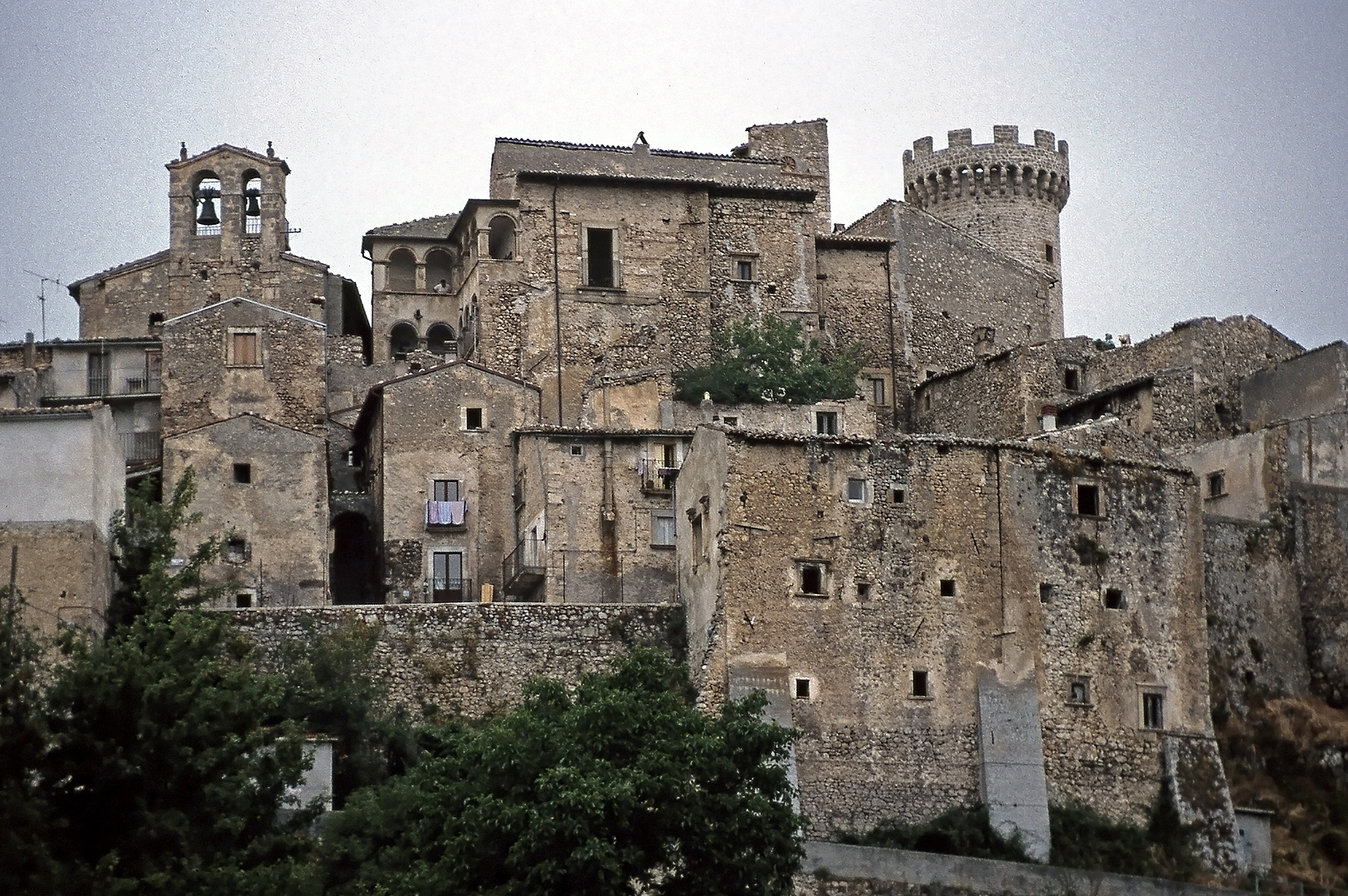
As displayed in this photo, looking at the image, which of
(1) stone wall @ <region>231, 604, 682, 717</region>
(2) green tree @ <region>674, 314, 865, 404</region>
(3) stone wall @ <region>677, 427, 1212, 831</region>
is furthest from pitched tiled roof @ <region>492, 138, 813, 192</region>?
(1) stone wall @ <region>231, 604, 682, 717</region>

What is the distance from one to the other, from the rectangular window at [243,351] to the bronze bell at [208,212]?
26.9 feet

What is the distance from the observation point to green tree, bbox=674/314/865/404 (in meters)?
64.2

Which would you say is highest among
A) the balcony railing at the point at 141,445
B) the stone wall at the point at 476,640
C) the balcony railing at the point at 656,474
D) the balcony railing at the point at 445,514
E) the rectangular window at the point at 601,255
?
the rectangular window at the point at 601,255

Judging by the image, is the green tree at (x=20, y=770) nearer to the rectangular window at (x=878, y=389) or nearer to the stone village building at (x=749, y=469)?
the stone village building at (x=749, y=469)

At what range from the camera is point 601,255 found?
68.6 meters

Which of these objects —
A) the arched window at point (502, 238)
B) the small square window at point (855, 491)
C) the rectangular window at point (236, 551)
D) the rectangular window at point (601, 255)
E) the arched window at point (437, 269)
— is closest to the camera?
the small square window at point (855, 491)

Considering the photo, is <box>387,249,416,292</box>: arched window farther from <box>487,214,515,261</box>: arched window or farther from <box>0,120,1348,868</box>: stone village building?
<box>487,214,515,261</box>: arched window

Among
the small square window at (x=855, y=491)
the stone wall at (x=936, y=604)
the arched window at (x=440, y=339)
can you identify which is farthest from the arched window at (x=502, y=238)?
the small square window at (x=855, y=491)

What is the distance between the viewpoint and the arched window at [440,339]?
233 feet

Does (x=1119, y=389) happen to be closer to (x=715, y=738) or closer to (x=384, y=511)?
(x=384, y=511)

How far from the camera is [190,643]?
138 ft

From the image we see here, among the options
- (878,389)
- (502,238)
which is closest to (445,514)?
(502,238)

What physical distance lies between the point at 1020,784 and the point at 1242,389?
1586 centimetres

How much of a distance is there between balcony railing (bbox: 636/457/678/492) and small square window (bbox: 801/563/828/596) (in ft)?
24.0
